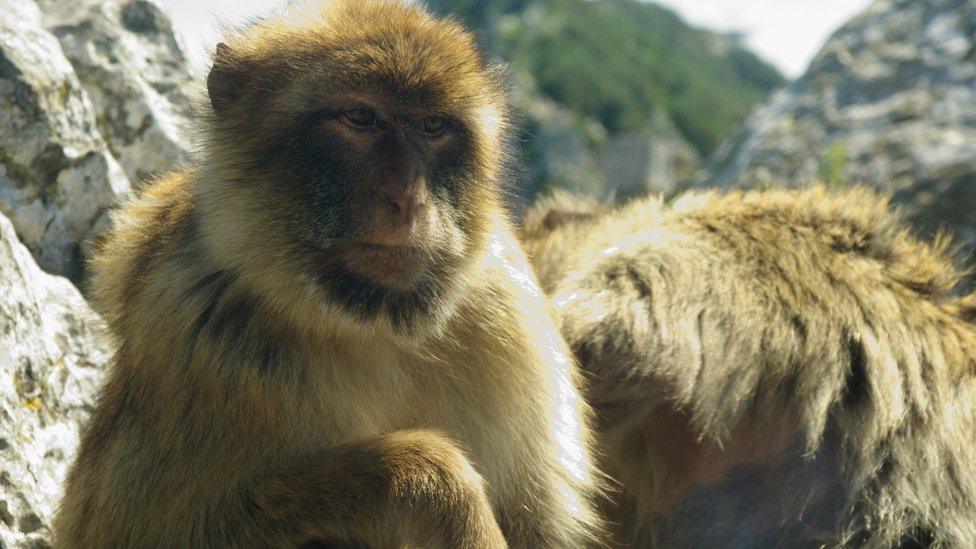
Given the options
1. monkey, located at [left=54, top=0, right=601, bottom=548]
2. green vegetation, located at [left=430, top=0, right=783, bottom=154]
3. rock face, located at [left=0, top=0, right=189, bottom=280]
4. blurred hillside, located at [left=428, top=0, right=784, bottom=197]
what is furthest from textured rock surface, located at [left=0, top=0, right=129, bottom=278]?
green vegetation, located at [left=430, top=0, right=783, bottom=154]

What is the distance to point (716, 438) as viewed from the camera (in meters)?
3.85

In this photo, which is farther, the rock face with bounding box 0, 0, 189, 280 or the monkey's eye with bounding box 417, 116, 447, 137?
the rock face with bounding box 0, 0, 189, 280

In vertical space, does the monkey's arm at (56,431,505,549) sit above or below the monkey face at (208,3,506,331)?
below

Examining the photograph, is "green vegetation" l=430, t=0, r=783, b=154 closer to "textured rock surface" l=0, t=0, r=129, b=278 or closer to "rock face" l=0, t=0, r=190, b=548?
"rock face" l=0, t=0, r=190, b=548

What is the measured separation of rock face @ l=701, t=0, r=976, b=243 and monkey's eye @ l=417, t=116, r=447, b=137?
3.07 metres

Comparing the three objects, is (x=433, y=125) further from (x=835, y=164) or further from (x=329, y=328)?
(x=835, y=164)

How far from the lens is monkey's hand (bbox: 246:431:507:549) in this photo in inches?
105

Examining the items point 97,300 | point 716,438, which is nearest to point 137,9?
point 97,300

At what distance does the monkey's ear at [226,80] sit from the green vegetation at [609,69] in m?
45.8

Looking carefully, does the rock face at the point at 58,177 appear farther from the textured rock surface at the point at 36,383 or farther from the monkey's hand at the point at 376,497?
the monkey's hand at the point at 376,497

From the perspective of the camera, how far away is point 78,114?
421 cm

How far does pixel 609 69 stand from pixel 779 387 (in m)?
58.7

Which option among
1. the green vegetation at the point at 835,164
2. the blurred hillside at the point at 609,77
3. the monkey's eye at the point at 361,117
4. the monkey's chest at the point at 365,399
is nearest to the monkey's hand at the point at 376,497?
the monkey's chest at the point at 365,399

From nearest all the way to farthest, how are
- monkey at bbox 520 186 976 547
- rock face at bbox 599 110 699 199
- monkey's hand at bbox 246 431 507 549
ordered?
monkey's hand at bbox 246 431 507 549, monkey at bbox 520 186 976 547, rock face at bbox 599 110 699 199
